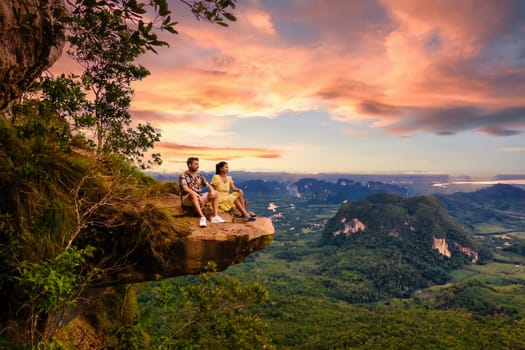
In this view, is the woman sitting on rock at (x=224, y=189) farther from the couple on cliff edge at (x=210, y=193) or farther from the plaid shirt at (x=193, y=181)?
the plaid shirt at (x=193, y=181)

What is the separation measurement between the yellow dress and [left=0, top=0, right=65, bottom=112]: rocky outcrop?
4697mm

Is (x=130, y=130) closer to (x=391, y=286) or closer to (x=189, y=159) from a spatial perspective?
(x=189, y=159)

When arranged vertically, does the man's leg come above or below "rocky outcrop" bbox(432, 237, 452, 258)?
above

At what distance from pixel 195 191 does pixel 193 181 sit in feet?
0.87

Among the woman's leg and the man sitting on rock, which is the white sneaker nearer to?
the man sitting on rock

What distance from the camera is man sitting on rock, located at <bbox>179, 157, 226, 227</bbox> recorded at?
763 centimetres

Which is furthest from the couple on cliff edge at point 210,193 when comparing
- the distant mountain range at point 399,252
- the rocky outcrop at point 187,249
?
the distant mountain range at point 399,252

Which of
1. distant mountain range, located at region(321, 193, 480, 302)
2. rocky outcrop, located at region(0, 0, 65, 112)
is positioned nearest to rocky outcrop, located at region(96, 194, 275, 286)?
rocky outcrop, located at region(0, 0, 65, 112)

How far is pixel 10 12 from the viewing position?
10.8 feet

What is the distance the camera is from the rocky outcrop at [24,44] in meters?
3.34

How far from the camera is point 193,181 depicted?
311 inches

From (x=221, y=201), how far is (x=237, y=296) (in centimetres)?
280

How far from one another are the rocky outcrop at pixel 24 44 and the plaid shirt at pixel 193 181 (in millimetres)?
3929

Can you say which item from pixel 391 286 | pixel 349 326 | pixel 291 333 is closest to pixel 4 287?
pixel 291 333
